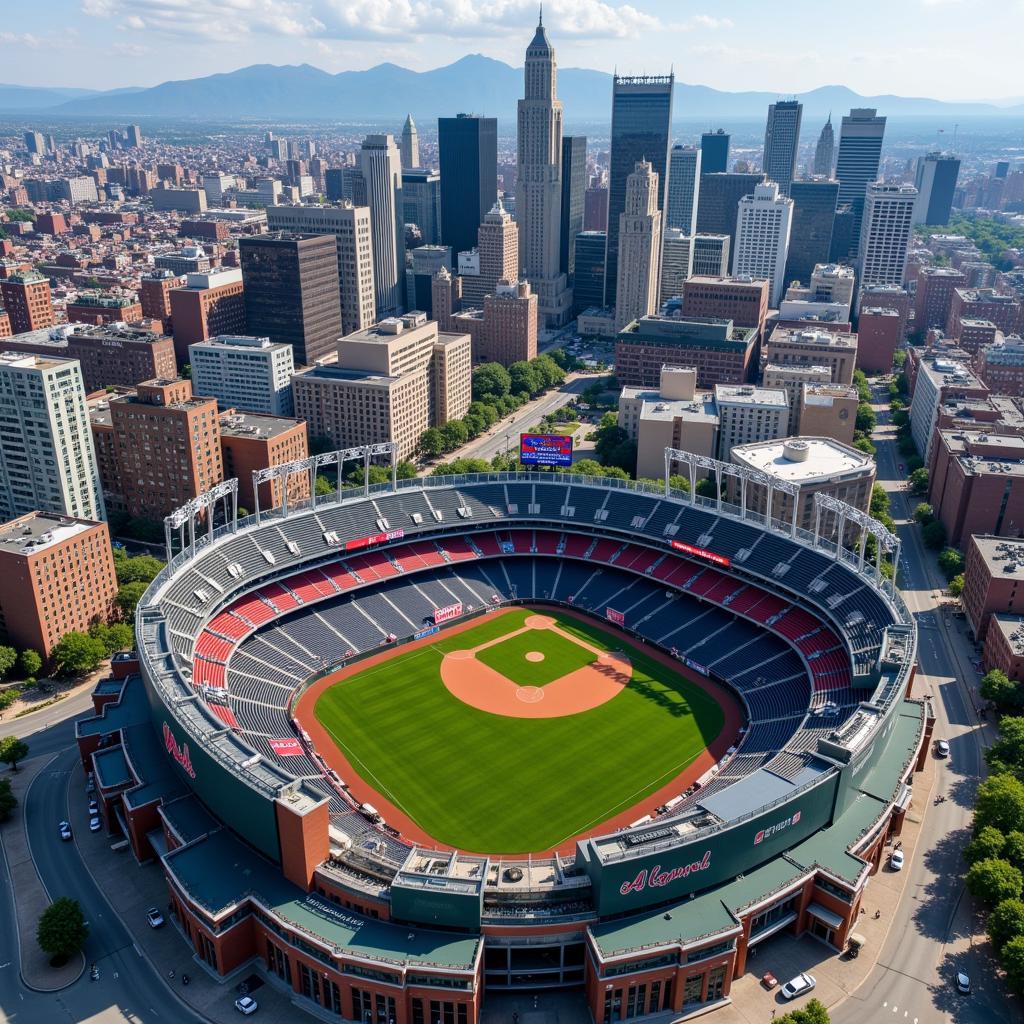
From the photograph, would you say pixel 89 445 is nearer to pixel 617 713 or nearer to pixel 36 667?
pixel 36 667

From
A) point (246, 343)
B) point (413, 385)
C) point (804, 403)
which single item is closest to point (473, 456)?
point (413, 385)

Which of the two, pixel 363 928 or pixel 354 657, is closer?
pixel 363 928

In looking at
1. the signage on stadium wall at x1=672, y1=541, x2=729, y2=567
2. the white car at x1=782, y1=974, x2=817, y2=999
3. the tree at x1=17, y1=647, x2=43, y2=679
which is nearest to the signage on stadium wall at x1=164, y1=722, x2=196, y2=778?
the tree at x1=17, y1=647, x2=43, y2=679

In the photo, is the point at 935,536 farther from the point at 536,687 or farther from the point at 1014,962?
the point at 1014,962

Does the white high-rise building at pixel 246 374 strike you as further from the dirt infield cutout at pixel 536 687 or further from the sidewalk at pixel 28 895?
→ the sidewalk at pixel 28 895

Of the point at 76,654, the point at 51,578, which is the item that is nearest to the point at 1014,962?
Answer: the point at 76,654

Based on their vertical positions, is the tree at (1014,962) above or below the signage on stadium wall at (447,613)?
above

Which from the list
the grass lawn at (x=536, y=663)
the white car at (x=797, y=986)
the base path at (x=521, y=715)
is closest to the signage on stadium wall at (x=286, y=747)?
the base path at (x=521, y=715)
